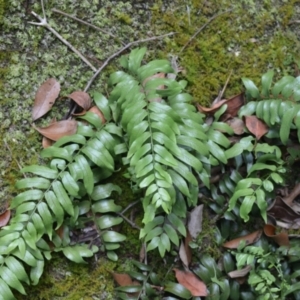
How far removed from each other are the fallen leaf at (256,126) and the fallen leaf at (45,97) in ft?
4.37

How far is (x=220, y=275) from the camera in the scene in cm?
347

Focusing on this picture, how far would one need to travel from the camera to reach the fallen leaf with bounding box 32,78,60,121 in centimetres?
352

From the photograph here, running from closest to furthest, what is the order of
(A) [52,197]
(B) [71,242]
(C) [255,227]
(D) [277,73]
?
(A) [52,197], (B) [71,242], (C) [255,227], (D) [277,73]

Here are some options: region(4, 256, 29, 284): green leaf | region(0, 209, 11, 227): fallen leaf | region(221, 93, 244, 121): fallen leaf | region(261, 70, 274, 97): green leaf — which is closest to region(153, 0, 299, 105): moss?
region(221, 93, 244, 121): fallen leaf

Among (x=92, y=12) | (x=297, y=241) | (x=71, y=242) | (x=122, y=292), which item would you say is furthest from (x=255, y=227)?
(x=92, y=12)

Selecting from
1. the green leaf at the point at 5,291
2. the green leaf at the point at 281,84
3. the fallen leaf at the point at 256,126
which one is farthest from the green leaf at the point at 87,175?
the green leaf at the point at 281,84

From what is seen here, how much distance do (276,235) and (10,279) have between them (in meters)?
1.75

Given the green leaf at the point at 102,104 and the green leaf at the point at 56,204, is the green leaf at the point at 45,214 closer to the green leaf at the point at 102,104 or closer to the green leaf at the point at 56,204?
the green leaf at the point at 56,204

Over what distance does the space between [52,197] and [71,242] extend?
0.39 meters

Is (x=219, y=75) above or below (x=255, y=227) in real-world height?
above

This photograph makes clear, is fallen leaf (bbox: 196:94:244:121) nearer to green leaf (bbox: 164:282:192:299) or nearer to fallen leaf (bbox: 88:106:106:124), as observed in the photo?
fallen leaf (bbox: 88:106:106:124)

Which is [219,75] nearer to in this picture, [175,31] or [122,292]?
[175,31]

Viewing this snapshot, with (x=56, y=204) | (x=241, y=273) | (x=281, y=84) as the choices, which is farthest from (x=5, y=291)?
(x=281, y=84)

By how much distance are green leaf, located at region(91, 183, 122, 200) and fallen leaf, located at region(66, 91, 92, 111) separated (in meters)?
0.55
